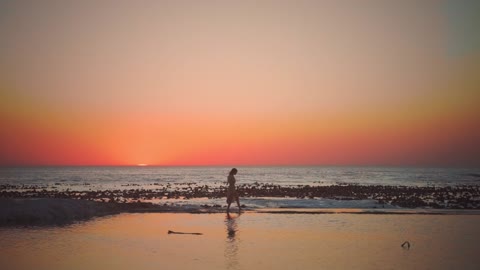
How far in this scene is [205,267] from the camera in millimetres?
9750

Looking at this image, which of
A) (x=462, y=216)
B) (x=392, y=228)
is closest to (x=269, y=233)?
(x=392, y=228)

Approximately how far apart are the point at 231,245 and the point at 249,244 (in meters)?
0.57

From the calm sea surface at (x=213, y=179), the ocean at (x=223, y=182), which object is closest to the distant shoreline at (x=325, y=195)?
the ocean at (x=223, y=182)

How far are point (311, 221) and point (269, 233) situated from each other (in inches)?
159

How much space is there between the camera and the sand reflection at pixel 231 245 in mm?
10141

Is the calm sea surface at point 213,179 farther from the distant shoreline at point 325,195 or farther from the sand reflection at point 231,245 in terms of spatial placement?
the sand reflection at point 231,245

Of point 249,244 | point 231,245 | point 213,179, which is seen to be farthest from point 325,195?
point 213,179

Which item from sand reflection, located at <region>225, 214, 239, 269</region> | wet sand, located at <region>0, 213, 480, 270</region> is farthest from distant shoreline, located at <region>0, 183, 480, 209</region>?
sand reflection, located at <region>225, 214, 239, 269</region>

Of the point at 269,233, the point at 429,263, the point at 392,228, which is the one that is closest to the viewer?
the point at 429,263

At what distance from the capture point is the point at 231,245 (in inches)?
495

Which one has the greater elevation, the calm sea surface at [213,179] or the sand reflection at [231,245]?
the sand reflection at [231,245]

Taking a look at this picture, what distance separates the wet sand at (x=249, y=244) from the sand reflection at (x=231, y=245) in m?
0.02

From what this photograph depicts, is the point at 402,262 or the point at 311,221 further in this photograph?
the point at 311,221

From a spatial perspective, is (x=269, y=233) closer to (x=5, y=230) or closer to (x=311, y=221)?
(x=311, y=221)
